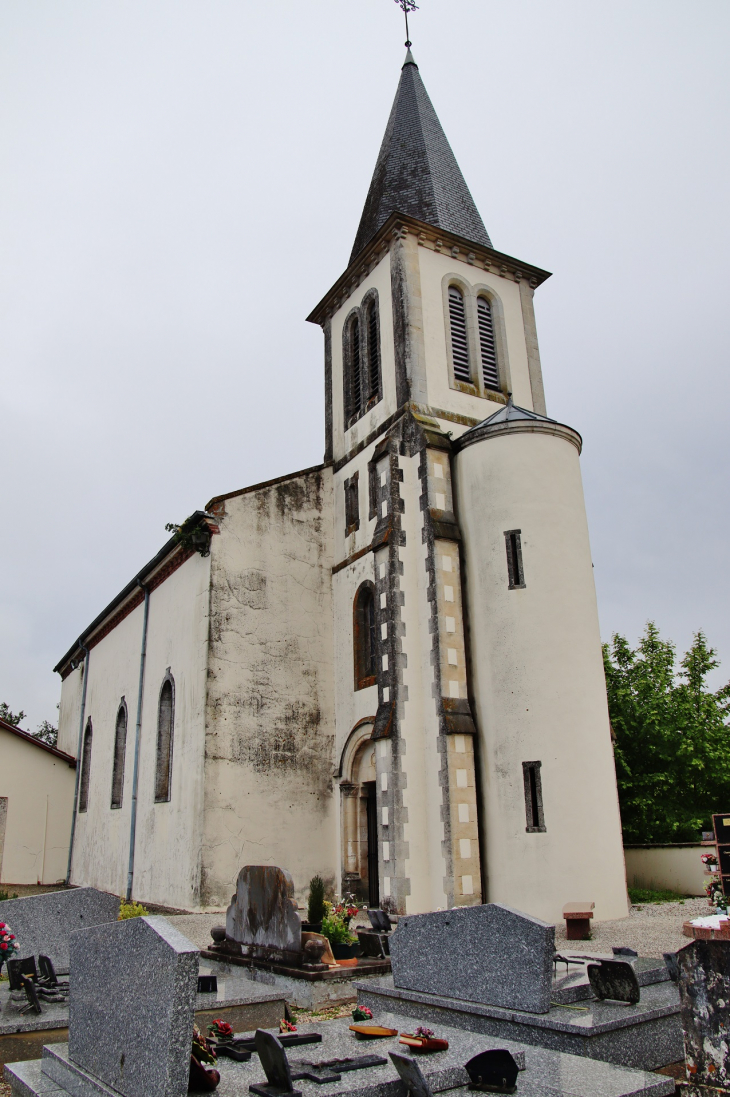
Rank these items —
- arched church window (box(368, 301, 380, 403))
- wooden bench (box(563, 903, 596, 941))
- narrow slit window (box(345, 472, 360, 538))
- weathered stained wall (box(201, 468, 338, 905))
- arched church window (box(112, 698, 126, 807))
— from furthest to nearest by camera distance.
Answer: arched church window (box(112, 698, 126, 807)) < arched church window (box(368, 301, 380, 403)) < narrow slit window (box(345, 472, 360, 538)) < weathered stained wall (box(201, 468, 338, 905)) < wooden bench (box(563, 903, 596, 941))

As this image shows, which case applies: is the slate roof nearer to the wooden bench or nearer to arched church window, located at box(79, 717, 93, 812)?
the wooden bench

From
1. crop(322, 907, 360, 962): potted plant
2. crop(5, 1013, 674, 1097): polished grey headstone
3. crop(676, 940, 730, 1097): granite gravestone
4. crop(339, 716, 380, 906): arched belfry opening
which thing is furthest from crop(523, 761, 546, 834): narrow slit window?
crop(676, 940, 730, 1097): granite gravestone

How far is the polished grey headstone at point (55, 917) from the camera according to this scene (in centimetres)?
915

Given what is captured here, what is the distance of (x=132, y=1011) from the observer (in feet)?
14.6

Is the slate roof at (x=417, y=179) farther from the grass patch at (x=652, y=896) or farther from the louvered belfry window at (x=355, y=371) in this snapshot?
the grass patch at (x=652, y=896)

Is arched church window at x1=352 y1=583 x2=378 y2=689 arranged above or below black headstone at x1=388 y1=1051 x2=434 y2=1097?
above

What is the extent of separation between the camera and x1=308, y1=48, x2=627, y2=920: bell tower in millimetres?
13016

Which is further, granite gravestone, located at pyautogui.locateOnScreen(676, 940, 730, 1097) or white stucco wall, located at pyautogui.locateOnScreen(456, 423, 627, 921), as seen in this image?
white stucco wall, located at pyautogui.locateOnScreen(456, 423, 627, 921)

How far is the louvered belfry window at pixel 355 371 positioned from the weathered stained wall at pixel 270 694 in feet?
7.56

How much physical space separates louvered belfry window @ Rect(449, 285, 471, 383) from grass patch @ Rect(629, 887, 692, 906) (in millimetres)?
11087

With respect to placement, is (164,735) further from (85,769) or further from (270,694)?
(85,769)

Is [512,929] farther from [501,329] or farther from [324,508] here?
[501,329]

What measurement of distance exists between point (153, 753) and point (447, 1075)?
14.8 m

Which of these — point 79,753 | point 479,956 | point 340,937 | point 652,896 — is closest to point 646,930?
point 340,937
